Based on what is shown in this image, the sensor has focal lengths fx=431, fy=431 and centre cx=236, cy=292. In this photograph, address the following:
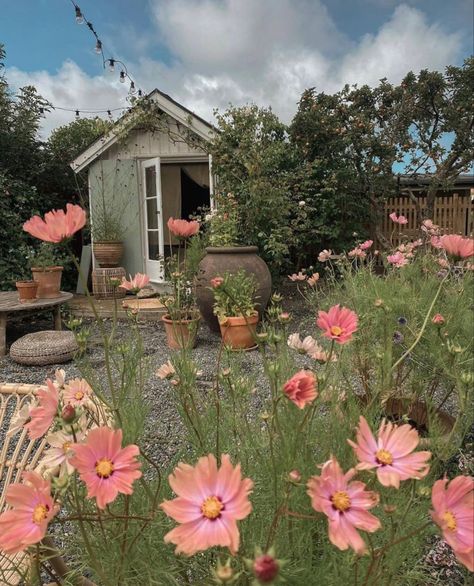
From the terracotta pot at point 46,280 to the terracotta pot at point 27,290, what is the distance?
0.31 m

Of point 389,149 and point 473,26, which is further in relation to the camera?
point 389,149

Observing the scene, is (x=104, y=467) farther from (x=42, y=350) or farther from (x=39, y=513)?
(x=42, y=350)

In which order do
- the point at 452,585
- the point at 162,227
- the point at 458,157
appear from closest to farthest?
the point at 452,585 → the point at 162,227 → the point at 458,157

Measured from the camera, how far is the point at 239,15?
153 inches

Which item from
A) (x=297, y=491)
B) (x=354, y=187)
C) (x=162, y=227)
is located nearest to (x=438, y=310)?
(x=297, y=491)

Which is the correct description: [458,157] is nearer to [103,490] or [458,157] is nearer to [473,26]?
[473,26]

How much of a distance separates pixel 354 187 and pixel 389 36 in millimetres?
2283

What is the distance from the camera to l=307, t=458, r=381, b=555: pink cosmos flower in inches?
16.1

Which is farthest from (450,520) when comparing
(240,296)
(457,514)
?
(240,296)

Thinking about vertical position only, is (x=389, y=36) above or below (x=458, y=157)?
above

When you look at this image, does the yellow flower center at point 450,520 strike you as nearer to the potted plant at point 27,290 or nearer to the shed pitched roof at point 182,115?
the potted plant at point 27,290

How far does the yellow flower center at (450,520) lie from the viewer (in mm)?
408

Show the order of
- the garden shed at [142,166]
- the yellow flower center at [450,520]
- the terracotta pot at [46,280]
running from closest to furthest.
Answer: the yellow flower center at [450,520]
the terracotta pot at [46,280]
the garden shed at [142,166]

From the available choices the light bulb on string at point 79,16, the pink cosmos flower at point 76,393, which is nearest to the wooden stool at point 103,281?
the light bulb on string at point 79,16
